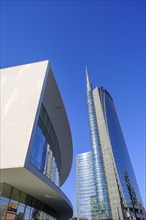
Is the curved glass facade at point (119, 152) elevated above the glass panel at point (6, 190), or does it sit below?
A: above

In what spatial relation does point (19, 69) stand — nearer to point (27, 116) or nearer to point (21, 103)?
point (21, 103)

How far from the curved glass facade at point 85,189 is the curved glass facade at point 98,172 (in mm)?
5702

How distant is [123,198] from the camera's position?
227 feet

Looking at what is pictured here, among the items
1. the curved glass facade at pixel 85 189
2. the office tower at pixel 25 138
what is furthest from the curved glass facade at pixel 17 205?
A: the curved glass facade at pixel 85 189

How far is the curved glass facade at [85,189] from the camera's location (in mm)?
78000

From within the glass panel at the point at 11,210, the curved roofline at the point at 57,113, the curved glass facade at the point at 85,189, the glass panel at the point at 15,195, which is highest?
the curved glass facade at the point at 85,189

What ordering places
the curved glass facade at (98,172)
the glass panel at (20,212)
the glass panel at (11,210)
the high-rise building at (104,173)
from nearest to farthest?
the glass panel at (11,210)
the glass panel at (20,212)
the curved glass facade at (98,172)
the high-rise building at (104,173)

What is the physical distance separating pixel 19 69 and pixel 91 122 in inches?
3378

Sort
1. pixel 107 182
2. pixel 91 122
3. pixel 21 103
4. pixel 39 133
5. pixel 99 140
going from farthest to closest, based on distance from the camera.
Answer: pixel 91 122 → pixel 99 140 → pixel 107 182 → pixel 39 133 → pixel 21 103

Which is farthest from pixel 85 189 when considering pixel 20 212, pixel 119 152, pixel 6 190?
pixel 6 190

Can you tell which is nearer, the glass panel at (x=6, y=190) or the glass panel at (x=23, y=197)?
the glass panel at (x=6, y=190)

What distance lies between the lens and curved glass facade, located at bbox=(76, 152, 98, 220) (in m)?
78.0

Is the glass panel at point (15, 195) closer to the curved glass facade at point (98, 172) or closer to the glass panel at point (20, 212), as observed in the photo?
the glass panel at point (20, 212)

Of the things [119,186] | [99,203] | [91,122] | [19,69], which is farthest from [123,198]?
[19,69]
